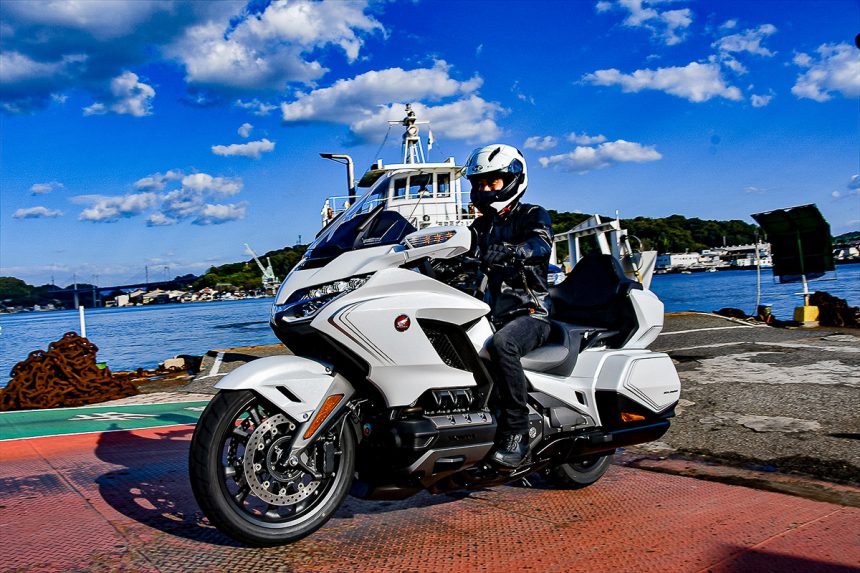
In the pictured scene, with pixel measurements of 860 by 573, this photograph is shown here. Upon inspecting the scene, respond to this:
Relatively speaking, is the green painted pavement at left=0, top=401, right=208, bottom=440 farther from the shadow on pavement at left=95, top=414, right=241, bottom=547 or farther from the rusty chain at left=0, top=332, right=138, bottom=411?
the shadow on pavement at left=95, top=414, right=241, bottom=547

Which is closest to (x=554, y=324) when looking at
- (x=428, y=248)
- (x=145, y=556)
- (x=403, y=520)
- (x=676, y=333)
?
(x=428, y=248)

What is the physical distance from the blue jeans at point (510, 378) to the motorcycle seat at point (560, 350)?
0.19 meters

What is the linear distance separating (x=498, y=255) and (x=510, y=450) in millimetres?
1026

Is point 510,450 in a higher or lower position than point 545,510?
higher

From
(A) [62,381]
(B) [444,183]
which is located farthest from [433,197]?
(A) [62,381]

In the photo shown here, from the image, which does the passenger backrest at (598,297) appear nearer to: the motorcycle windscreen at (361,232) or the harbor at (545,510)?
the harbor at (545,510)

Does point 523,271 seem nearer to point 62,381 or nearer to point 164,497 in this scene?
point 164,497

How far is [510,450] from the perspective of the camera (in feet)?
11.7

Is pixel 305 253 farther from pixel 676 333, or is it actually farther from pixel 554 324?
pixel 676 333

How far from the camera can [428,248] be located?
3387 millimetres

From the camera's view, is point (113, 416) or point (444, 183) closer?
point (113, 416)

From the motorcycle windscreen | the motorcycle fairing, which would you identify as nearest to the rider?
the motorcycle fairing

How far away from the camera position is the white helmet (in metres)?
3.92

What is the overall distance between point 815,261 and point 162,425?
15405 mm
